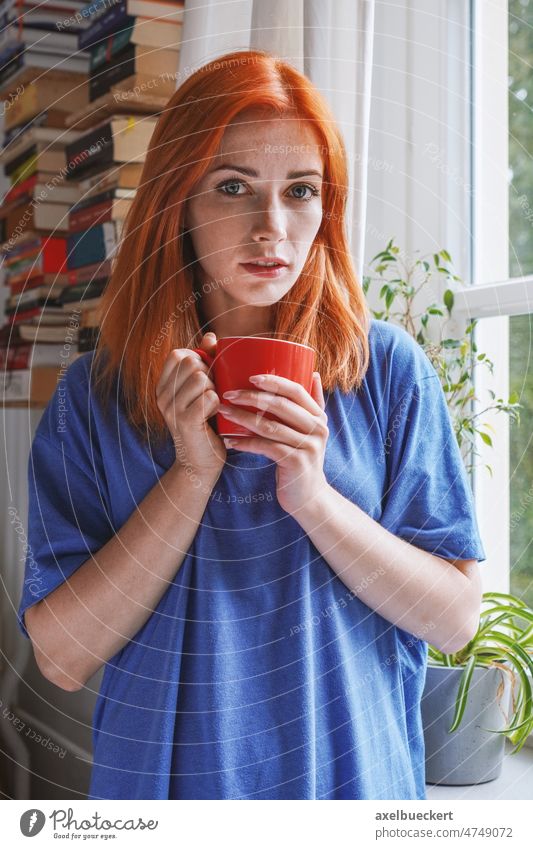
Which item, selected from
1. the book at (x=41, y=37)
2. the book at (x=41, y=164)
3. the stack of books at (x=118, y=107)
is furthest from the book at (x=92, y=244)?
the book at (x=41, y=37)

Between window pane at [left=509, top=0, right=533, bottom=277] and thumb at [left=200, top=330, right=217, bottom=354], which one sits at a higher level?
window pane at [left=509, top=0, right=533, bottom=277]

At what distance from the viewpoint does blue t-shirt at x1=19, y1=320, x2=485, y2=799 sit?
0.43 meters

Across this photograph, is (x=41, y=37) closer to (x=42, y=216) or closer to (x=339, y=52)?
(x=42, y=216)

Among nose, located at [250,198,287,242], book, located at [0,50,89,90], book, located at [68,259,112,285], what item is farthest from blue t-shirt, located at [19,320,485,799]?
book, located at [0,50,89,90]

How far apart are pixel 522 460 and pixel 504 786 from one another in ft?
0.78

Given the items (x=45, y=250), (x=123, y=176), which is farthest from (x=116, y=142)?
(x=45, y=250)

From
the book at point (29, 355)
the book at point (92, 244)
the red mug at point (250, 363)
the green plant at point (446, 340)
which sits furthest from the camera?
the book at point (29, 355)

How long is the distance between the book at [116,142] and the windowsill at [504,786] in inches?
21.1

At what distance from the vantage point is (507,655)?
1.98 ft

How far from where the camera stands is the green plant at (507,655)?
0.57 meters

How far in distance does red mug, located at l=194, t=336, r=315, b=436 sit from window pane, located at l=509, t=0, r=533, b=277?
27 centimetres

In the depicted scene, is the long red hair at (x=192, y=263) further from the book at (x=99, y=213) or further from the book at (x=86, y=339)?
the book at (x=86, y=339)

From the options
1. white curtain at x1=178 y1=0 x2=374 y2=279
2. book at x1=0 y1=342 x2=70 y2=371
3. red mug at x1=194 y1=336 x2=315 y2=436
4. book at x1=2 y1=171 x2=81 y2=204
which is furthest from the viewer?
book at x1=0 y1=342 x2=70 y2=371
